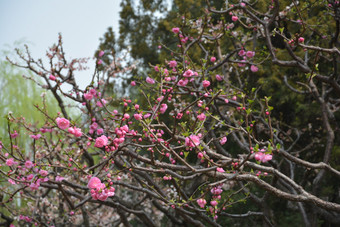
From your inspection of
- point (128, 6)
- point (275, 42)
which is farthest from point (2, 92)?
point (275, 42)

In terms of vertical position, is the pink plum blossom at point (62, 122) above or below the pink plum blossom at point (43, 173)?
above

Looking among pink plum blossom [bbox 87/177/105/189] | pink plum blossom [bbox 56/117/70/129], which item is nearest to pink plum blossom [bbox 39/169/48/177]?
pink plum blossom [bbox 56/117/70/129]

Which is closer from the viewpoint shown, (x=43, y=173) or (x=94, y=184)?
(x=94, y=184)

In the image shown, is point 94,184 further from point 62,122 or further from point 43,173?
point 43,173

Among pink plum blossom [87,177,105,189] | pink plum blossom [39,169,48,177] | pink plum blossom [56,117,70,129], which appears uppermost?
pink plum blossom [56,117,70,129]

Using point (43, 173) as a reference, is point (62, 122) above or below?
above

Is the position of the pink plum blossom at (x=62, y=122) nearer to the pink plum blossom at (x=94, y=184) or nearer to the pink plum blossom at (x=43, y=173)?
the pink plum blossom at (x=94, y=184)

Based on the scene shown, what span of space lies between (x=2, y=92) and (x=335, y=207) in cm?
1072

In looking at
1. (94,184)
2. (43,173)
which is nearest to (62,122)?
(94,184)

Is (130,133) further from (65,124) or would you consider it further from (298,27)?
(298,27)

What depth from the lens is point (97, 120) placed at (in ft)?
14.4

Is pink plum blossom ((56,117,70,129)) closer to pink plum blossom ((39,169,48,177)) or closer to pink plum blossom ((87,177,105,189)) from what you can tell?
pink plum blossom ((87,177,105,189))

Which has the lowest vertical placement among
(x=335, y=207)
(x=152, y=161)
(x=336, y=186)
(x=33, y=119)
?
(x=336, y=186)

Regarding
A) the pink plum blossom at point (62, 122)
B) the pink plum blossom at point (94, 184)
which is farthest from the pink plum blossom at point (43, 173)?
the pink plum blossom at point (94, 184)
